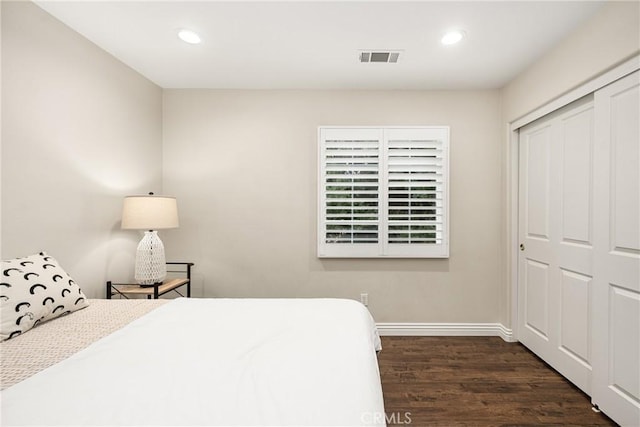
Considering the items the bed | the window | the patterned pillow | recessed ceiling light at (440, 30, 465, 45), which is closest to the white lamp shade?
the patterned pillow

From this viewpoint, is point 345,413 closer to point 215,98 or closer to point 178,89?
Answer: point 215,98

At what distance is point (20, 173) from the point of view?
1847mm

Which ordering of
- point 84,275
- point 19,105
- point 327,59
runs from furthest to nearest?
1. point 327,59
2. point 84,275
3. point 19,105

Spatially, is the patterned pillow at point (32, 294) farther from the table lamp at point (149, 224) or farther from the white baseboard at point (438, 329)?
the white baseboard at point (438, 329)

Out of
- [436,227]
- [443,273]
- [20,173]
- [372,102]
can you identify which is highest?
[372,102]

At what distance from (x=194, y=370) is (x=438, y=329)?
280 cm

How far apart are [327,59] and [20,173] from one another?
7.35ft

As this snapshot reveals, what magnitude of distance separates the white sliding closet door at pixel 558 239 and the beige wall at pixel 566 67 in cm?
14

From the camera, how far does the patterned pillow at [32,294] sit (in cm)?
141

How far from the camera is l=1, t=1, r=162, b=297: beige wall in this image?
5.97 ft

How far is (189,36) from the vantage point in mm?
2260

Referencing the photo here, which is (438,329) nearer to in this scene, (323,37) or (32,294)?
(323,37)

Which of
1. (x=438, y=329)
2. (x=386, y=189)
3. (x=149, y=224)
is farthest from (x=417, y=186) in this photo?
(x=149, y=224)

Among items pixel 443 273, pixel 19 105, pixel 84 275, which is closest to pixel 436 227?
pixel 443 273
